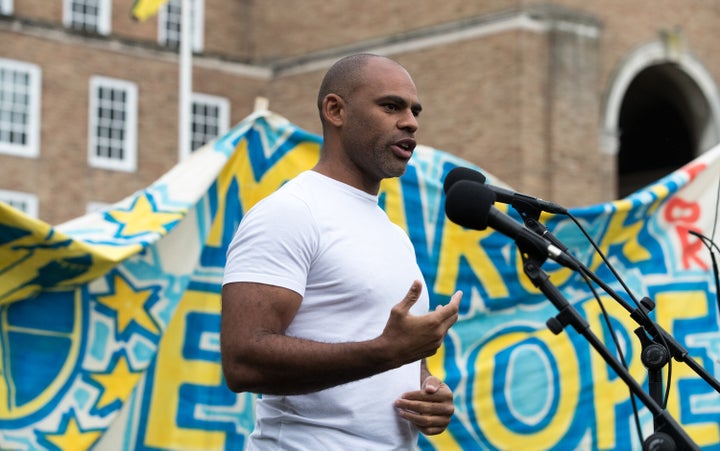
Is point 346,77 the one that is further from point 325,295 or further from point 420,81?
point 420,81

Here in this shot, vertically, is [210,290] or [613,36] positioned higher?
[613,36]

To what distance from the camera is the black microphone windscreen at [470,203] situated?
381 centimetres

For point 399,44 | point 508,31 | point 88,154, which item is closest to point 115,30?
point 88,154

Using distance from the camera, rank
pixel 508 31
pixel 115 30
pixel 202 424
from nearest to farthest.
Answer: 1. pixel 202 424
2. pixel 508 31
3. pixel 115 30

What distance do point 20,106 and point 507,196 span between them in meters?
28.5

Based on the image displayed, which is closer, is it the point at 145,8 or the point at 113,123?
the point at 145,8

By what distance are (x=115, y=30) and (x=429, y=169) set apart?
27873 mm

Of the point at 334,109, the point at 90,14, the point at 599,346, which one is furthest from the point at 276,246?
the point at 90,14

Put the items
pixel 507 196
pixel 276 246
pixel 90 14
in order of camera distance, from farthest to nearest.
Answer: pixel 90 14
pixel 507 196
pixel 276 246

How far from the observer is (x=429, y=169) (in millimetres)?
7391

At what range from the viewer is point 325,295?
12.9 ft

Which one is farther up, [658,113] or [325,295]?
[658,113]

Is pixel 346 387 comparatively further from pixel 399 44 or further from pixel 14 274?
pixel 399 44

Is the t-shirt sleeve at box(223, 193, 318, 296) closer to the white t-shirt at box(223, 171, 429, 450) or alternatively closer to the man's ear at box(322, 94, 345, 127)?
the white t-shirt at box(223, 171, 429, 450)
